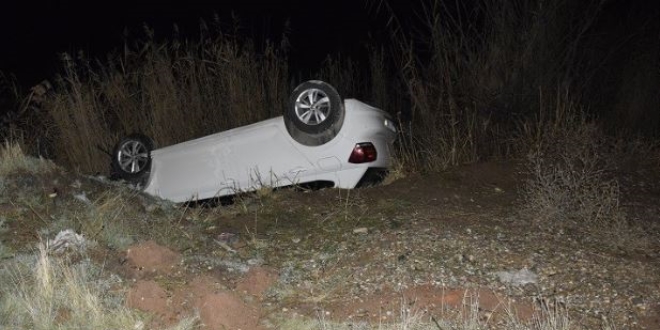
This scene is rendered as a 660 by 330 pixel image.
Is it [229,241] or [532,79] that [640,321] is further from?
[532,79]

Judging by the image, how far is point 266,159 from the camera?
638cm

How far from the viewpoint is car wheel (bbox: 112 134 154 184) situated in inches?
284

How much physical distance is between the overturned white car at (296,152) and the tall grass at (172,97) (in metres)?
2.46

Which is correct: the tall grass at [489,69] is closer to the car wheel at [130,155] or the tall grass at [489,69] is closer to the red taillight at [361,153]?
the red taillight at [361,153]

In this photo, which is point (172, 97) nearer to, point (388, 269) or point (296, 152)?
point (296, 152)

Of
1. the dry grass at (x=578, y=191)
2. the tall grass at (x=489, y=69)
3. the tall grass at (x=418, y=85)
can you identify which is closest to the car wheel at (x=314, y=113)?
the tall grass at (x=418, y=85)

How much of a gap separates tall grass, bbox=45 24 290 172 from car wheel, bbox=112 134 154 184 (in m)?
2.04

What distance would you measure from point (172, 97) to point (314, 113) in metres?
3.76

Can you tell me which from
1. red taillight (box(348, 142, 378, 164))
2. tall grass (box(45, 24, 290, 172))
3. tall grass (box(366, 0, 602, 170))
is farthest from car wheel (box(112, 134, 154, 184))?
tall grass (box(366, 0, 602, 170))

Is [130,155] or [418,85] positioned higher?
[418,85]

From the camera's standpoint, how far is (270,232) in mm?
5633

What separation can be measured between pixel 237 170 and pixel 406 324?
318 cm

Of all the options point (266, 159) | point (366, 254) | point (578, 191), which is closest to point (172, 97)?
point (266, 159)

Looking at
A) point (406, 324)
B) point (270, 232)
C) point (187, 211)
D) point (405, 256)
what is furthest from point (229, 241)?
point (406, 324)
